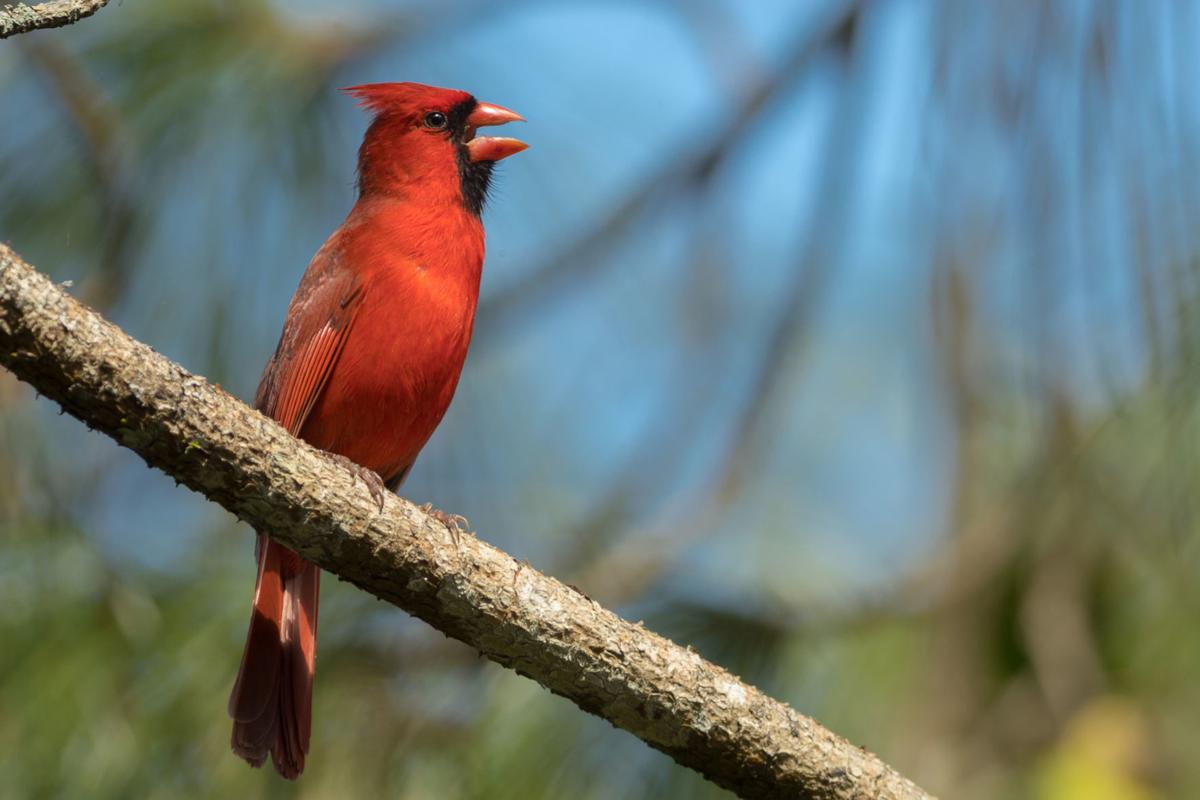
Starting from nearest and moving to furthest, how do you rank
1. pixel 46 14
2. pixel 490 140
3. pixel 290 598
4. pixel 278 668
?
pixel 46 14 < pixel 278 668 < pixel 290 598 < pixel 490 140

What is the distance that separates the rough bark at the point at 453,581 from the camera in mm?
1829

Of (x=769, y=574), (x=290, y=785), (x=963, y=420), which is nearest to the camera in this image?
(x=963, y=420)

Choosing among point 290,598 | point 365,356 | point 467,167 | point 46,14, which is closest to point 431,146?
point 467,167

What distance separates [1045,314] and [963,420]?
612 mm

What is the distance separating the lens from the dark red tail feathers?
9.11 ft

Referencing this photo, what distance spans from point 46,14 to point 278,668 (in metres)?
1.43

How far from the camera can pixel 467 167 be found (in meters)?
3.55

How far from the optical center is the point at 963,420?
2748 mm

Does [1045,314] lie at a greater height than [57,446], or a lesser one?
greater

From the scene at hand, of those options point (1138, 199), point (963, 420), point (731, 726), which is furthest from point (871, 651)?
point (1138, 199)

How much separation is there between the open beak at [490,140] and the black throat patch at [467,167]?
0.06 feet

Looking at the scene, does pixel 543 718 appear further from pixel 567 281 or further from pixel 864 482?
pixel 864 482

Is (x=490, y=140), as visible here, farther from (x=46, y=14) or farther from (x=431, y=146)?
(x=46, y=14)

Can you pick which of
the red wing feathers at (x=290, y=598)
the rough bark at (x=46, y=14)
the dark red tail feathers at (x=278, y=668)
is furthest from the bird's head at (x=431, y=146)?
the rough bark at (x=46, y=14)
